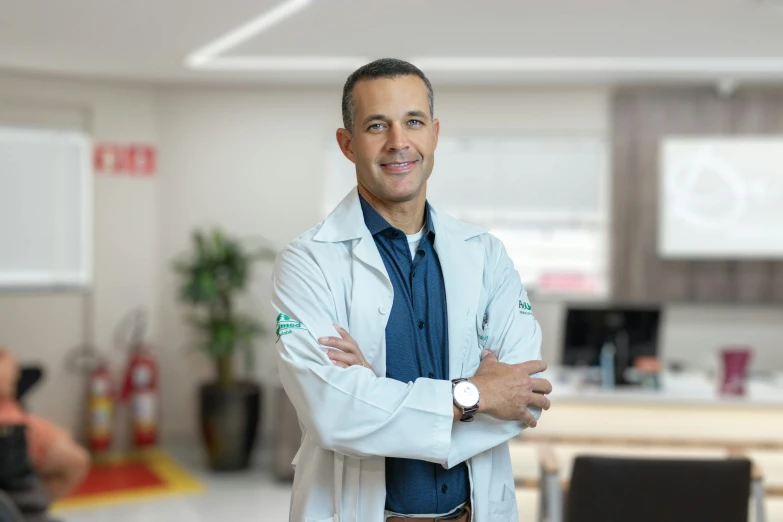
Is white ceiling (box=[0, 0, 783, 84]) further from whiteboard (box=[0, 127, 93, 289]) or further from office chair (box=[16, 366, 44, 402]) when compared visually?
office chair (box=[16, 366, 44, 402])

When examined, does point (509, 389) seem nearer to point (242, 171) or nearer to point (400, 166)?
point (400, 166)

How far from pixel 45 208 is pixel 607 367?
14.0ft

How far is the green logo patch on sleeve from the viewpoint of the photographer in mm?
1659

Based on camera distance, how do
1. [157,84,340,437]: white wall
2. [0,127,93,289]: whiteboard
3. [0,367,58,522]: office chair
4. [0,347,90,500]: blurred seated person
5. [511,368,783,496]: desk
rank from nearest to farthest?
[0,367,58,522]: office chair → [0,347,90,500]: blurred seated person → [511,368,783,496]: desk → [0,127,93,289]: whiteboard → [157,84,340,437]: white wall

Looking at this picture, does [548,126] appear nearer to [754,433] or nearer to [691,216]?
[691,216]

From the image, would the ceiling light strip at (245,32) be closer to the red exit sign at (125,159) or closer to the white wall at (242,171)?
the white wall at (242,171)

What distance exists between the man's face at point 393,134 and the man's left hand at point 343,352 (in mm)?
299

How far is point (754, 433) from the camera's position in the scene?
13.7 ft

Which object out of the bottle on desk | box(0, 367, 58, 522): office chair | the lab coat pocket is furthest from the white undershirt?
the bottle on desk

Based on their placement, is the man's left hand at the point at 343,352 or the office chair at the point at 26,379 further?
the office chair at the point at 26,379

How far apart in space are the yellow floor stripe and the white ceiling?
9.34ft

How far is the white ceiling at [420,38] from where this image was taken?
4547 millimetres

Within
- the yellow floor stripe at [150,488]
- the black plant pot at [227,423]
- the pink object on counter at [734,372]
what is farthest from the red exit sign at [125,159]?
the pink object on counter at [734,372]

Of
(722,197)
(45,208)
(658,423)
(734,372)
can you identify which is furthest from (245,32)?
(722,197)
